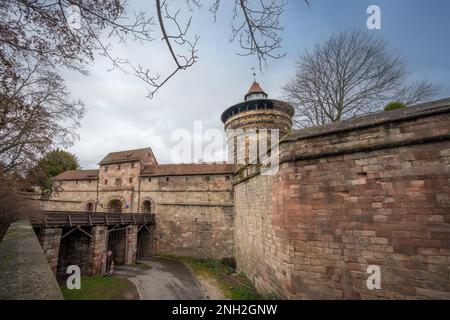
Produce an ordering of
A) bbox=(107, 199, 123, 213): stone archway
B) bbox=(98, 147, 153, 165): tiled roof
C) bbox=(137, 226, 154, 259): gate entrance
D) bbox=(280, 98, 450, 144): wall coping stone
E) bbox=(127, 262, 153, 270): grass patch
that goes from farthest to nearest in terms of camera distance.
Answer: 1. bbox=(98, 147, 153, 165): tiled roof
2. bbox=(107, 199, 123, 213): stone archway
3. bbox=(137, 226, 154, 259): gate entrance
4. bbox=(127, 262, 153, 270): grass patch
5. bbox=(280, 98, 450, 144): wall coping stone

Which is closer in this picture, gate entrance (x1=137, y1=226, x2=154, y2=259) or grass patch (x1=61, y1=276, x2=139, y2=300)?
grass patch (x1=61, y1=276, x2=139, y2=300)

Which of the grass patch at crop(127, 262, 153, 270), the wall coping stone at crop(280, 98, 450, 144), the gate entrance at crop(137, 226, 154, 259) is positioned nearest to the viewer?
the wall coping stone at crop(280, 98, 450, 144)

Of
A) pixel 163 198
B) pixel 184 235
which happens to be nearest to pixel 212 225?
pixel 184 235

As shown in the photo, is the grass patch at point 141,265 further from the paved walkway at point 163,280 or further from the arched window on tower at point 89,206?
the arched window on tower at point 89,206

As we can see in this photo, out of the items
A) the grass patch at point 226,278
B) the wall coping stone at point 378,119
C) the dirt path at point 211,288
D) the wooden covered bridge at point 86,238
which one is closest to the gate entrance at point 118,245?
the wooden covered bridge at point 86,238

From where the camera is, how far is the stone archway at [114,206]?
2189cm

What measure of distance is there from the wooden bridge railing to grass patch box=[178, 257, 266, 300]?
17.3 ft

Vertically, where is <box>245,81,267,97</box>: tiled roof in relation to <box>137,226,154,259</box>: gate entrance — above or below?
above

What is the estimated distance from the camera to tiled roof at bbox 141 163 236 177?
18906mm

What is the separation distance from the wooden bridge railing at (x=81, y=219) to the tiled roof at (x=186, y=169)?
454 cm

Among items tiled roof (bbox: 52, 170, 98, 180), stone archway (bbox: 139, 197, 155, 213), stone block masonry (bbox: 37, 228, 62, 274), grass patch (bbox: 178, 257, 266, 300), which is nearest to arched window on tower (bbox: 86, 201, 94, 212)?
tiled roof (bbox: 52, 170, 98, 180)

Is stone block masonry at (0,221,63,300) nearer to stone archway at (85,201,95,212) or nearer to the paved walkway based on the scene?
the paved walkway

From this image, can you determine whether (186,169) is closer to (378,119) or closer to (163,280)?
(163,280)
